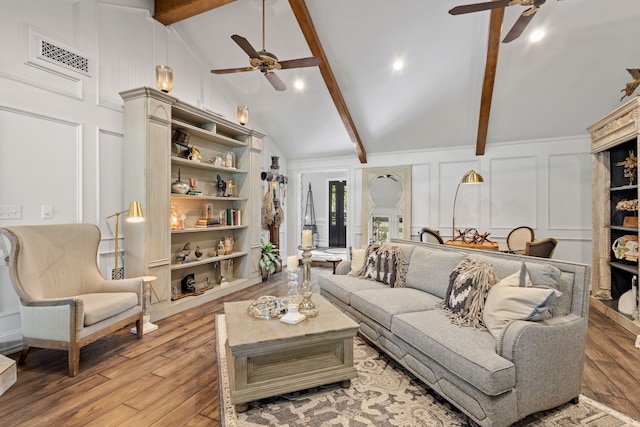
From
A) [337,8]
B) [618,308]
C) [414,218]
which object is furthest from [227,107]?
[618,308]

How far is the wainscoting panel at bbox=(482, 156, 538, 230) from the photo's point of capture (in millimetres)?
5402

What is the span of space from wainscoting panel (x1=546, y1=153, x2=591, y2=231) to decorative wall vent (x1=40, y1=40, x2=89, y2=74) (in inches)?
261

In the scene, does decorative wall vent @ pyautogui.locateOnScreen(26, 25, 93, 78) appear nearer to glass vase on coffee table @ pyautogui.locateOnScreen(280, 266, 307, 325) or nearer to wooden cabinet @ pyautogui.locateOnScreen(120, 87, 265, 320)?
wooden cabinet @ pyautogui.locateOnScreen(120, 87, 265, 320)

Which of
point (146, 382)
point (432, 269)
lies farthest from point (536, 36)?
point (146, 382)

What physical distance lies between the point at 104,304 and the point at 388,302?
2.38m

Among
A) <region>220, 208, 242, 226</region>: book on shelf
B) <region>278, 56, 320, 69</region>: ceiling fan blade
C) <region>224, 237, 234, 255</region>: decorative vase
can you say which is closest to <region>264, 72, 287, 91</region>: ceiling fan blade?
<region>278, 56, 320, 69</region>: ceiling fan blade

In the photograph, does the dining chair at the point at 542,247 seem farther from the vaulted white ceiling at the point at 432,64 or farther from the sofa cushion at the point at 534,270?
the vaulted white ceiling at the point at 432,64

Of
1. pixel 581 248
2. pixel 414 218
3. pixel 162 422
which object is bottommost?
pixel 162 422

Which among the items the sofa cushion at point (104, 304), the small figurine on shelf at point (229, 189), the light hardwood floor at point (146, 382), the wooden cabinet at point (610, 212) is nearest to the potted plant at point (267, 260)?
the small figurine on shelf at point (229, 189)

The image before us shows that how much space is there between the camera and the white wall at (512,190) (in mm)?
5145

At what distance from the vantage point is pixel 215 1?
386 cm

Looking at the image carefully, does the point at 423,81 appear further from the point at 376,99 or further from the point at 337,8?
the point at 337,8

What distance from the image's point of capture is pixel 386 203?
260 inches

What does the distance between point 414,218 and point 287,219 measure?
2812 mm
